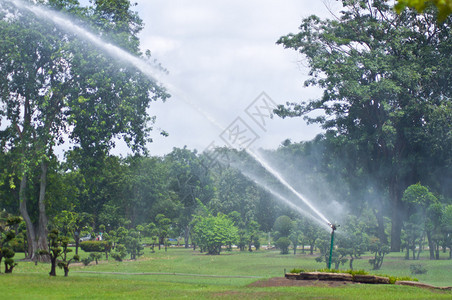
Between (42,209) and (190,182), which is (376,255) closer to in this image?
(42,209)

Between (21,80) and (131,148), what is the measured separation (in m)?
8.20

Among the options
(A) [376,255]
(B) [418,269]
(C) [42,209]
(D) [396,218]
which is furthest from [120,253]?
(B) [418,269]

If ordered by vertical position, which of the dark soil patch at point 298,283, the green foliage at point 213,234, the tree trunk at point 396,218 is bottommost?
the dark soil patch at point 298,283

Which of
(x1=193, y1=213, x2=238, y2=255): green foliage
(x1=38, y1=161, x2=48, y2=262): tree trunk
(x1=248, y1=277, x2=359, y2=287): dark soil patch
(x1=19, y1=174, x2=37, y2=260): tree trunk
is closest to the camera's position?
(x1=248, y1=277, x2=359, y2=287): dark soil patch

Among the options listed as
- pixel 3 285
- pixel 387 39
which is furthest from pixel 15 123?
pixel 387 39

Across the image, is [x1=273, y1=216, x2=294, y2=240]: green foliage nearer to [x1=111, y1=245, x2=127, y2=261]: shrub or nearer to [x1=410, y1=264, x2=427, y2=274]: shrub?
[x1=111, y1=245, x2=127, y2=261]: shrub

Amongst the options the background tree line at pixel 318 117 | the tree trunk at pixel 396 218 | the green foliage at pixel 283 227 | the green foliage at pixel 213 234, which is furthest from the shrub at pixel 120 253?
the tree trunk at pixel 396 218

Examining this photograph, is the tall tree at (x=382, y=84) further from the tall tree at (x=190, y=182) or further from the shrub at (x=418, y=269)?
the tall tree at (x=190, y=182)

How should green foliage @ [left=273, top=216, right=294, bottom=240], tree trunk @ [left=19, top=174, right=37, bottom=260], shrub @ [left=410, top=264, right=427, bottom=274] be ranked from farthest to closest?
1. green foliage @ [left=273, top=216, right=294, bottom=240]
2. tree trunk @ [left=19, top=174, right=37, bottom=260]
3. shrub @ [left=410, top=264, right=427, bottom=274]

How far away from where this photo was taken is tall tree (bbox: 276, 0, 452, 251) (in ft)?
128

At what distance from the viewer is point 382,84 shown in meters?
37.9

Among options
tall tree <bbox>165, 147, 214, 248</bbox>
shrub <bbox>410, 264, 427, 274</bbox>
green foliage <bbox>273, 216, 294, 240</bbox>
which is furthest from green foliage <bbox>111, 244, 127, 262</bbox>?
tall tree <bbox>165, 147, 214, 248</bbox>

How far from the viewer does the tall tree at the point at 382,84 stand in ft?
128

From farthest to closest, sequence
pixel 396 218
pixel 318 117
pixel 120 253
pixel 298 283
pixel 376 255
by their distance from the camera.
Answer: pixel 318 117 < pixel 396 218 < pixel 120 253 < pixel 376 255 < pixel 298 283
